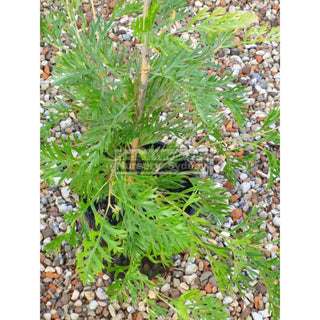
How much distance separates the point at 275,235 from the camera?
1704 mm

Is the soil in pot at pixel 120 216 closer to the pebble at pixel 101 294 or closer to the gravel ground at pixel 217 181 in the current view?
the gravel ground at pixel 217 181

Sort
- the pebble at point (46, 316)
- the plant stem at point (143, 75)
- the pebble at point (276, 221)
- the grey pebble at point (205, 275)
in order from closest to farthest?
the plant stem at point (143, 75)
the pebble at point (46, 316)
the grey pebble at point (205, 275)
the pebble at point (276, 221)

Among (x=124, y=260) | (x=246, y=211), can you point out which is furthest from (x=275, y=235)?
(x=124, y=260)

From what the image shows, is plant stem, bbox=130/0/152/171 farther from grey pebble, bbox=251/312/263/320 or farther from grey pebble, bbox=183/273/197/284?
grey pebble, bbox=251/312/263/320

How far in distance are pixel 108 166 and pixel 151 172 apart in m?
0.16

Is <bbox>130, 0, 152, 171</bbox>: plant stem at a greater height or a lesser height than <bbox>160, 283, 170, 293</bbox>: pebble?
greater

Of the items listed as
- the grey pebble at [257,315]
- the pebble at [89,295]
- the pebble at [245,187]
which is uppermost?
the pebble at [245,187]

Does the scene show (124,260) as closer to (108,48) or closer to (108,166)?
(108,166)

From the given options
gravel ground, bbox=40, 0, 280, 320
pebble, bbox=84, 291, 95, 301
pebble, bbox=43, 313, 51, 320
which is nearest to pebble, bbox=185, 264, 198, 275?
gravel ground, bbox=40, 0, 280, 320

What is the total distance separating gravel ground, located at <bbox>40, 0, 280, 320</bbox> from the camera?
1501 millimetres

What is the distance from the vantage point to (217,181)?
178cm

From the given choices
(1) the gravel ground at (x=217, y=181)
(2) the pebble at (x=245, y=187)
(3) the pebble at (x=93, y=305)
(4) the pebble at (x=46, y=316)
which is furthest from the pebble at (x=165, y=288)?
(2) the pebble at (x=245, y=187)

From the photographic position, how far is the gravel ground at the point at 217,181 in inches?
59.1

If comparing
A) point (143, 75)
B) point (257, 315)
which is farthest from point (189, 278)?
point (143, 75)
